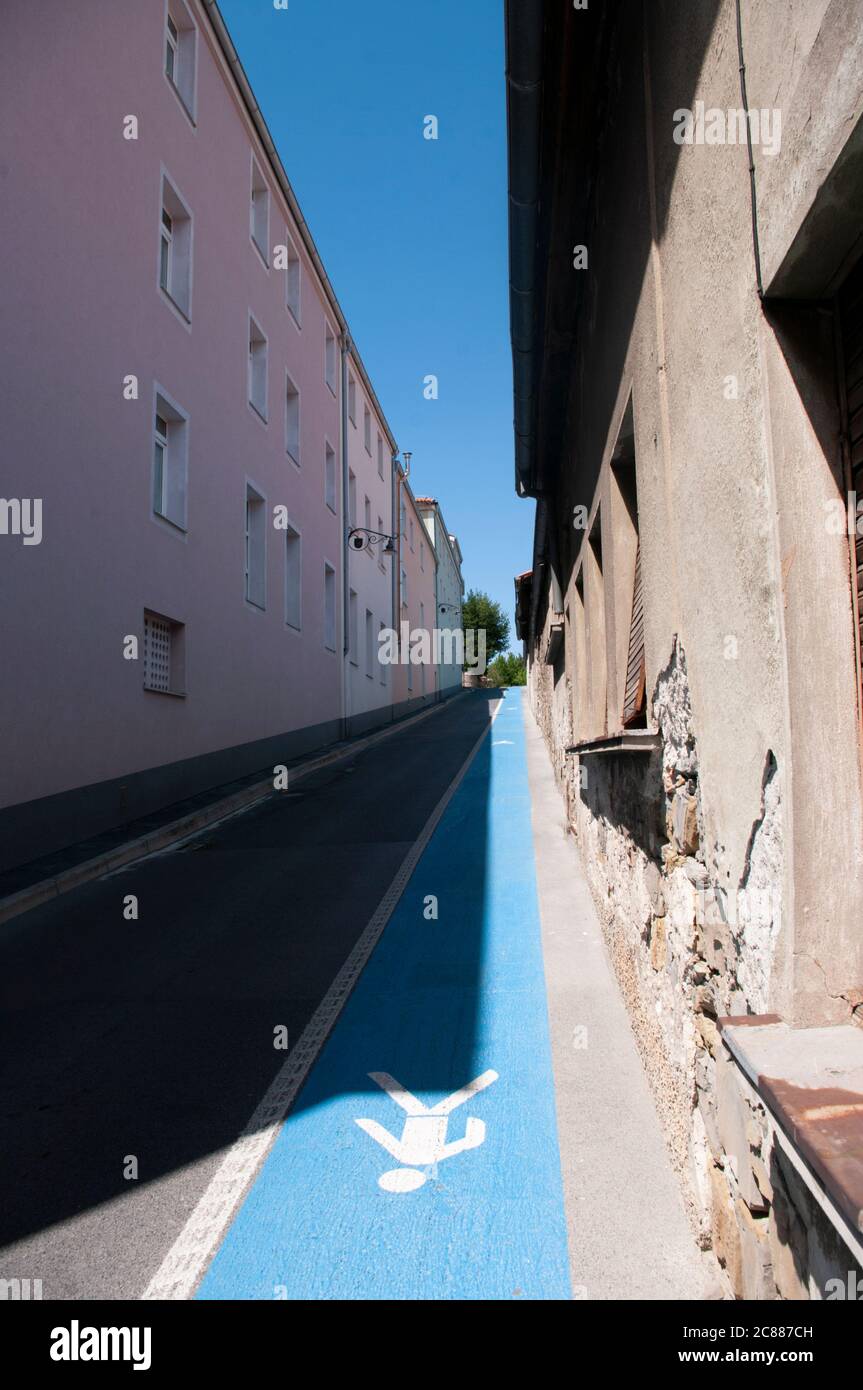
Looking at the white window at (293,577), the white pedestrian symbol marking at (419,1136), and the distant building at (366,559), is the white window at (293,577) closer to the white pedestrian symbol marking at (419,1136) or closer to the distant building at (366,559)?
the distant building at (366,559)

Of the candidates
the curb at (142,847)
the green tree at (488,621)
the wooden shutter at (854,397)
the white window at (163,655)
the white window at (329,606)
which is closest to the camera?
the wooden shutter at (854,397)

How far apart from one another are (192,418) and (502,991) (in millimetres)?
10685

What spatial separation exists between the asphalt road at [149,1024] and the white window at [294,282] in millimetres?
14016

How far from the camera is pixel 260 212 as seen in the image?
18547 mm

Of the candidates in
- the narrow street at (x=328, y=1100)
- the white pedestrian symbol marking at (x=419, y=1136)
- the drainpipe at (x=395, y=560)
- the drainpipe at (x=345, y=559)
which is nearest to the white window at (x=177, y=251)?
the narrow street at (x=328, y=1100)

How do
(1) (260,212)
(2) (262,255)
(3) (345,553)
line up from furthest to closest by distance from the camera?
(3) (345,553), (1) (260,212), (2) (262,255)

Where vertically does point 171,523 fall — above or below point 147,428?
below

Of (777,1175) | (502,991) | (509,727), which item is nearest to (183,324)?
(502,991)

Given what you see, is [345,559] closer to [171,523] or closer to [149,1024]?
[171,523]

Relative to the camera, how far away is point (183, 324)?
1367cm

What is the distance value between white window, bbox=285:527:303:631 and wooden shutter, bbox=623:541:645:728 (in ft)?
48.6

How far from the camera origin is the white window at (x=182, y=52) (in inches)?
553

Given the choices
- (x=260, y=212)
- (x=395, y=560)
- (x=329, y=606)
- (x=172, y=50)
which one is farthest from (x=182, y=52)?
(x=395, y=560)

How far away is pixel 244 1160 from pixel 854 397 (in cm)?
367
